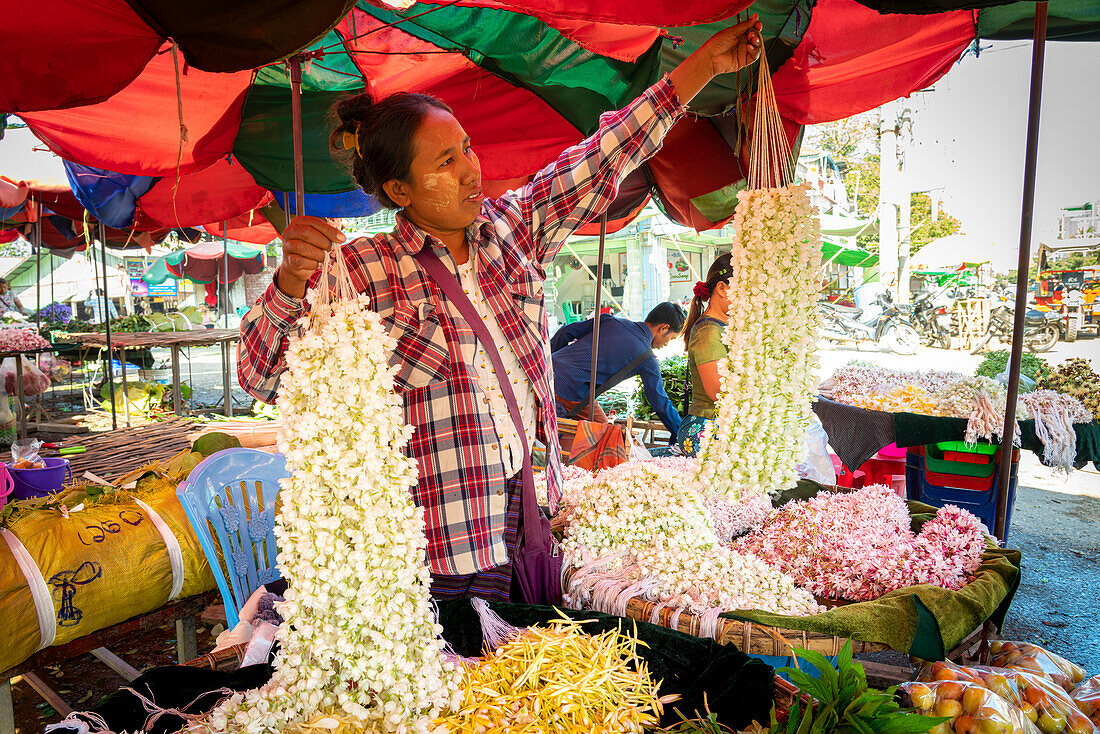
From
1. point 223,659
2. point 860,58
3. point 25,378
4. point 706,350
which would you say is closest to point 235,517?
point 223,659

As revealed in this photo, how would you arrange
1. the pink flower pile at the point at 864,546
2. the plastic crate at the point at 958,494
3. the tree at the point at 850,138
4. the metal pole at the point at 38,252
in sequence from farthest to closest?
the tree at the point at 850,138 → the metal pole at the point at 38,252 → the plastic crate at the point at 958,494 → the pink flower pile at the point at 864,546

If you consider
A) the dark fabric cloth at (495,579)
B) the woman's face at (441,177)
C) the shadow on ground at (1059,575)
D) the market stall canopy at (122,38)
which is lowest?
the shadow on ground at (1059,575)

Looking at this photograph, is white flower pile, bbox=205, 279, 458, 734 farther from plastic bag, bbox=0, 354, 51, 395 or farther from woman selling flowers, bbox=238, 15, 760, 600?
plastic bag, bbox=0, 354, 51, 395

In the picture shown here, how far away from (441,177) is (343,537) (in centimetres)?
90

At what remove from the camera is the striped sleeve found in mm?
1767

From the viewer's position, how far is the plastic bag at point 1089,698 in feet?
5.41

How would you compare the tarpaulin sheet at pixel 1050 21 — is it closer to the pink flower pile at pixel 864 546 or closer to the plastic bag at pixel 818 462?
the pink flower pile at pixel 864 546

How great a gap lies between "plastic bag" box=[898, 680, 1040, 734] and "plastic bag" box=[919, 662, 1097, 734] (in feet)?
0.15

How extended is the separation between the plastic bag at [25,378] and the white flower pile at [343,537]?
30.1 ft

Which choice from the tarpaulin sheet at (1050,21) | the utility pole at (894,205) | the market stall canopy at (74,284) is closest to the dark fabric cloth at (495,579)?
the tarpaulin sheet at (1050,21)

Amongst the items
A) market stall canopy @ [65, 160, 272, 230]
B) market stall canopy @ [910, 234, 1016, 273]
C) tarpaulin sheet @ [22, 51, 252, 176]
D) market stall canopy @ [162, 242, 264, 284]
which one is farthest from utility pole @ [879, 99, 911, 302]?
market stall canopy @ [162, 242, 264, 284]

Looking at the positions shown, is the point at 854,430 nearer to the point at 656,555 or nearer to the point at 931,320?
the point at 656,555

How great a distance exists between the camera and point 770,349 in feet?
6.13

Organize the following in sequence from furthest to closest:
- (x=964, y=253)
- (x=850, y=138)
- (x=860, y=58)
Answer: (x=850, y=138) < (x=964, y=253) < (x=860, y=58)
